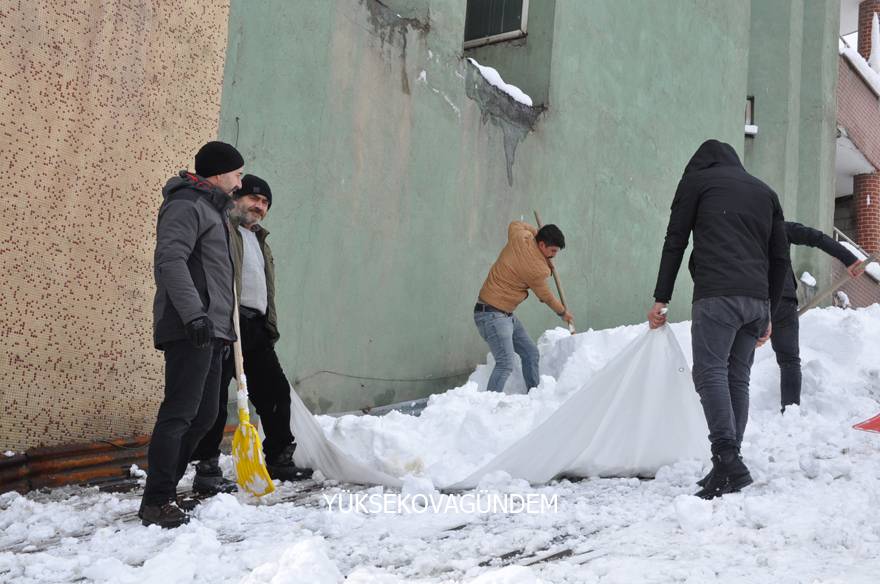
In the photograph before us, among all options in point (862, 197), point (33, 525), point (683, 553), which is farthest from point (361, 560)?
point (862, 197)

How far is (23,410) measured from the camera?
13.5 ft

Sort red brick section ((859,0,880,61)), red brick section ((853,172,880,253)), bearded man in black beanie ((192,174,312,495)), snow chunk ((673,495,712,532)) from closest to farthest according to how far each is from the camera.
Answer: snow chunk ((673,495,712,532))
bearded man in black beanie ((192,174,312,495))
red brick section ((853,172,880,253))
red brick section ((859,0,880,61))

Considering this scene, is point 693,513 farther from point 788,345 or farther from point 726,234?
point 788,345

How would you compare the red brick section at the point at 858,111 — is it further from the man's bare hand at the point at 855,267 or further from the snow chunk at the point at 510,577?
the snow chunk at the point at 510,577

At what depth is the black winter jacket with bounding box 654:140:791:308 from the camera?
383 centimetres

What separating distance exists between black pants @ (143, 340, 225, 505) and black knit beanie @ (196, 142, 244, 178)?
72 cm

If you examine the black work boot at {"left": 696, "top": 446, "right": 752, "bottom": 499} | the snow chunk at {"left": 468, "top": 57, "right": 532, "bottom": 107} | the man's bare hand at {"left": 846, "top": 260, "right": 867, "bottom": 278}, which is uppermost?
the snow chunk at {"left": 468, "top": 57, "right": 532, "bottom": 107}

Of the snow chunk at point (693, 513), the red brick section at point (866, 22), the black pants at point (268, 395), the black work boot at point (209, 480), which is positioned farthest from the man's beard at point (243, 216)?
the red brick section at point (866, 22)

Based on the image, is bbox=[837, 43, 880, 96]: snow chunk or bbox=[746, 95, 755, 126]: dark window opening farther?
bbox=[837, 43, 880, 96]: snow chunk

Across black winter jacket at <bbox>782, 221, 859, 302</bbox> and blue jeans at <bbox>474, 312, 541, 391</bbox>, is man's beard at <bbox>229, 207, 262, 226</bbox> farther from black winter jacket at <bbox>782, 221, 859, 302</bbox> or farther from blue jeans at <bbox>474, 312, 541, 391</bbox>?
black winter jacket at <bbox>782, 221, 859, 302</bbox>

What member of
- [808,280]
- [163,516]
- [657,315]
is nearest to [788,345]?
[657,315]

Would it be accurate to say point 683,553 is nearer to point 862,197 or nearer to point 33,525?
point 33,525

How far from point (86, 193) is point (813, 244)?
4268mm

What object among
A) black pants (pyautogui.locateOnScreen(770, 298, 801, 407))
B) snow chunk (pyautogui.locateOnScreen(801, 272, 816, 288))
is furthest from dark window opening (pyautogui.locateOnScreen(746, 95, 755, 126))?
black pants (pyautogui.locateOnScreen(770, 298, 801, 407))
